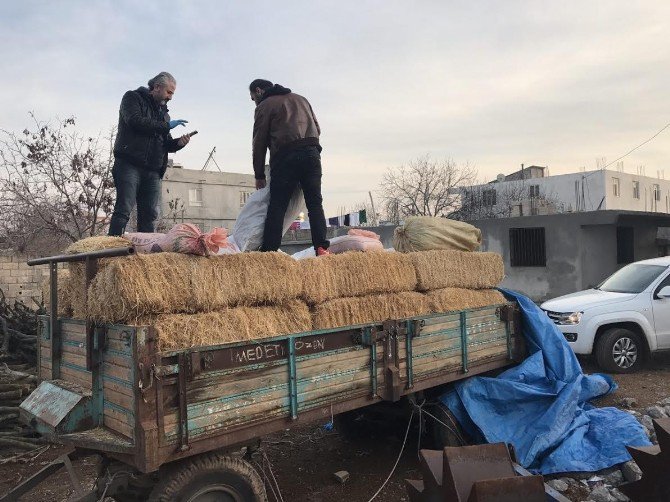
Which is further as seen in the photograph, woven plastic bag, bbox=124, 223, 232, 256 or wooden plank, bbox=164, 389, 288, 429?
woven plastic bag, bbox=124, 223, 232, 256

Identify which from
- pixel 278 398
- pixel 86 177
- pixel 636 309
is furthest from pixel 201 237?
pixel 86 177

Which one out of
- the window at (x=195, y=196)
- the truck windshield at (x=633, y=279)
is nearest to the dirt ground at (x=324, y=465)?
the truck windshield at (x=633, y=279)

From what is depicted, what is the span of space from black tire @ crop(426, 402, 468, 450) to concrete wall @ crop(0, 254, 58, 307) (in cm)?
929

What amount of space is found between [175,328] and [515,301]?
4.15 metres

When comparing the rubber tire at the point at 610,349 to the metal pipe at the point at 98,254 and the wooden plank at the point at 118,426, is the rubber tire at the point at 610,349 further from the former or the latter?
the metal pipe at the point at 98,254

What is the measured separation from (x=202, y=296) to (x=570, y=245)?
53.6 feet

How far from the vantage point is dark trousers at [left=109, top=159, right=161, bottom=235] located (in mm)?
5109

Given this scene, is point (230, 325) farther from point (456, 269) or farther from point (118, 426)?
point (456, 269)

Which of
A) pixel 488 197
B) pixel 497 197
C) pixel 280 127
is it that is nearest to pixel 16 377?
pixel 280 127

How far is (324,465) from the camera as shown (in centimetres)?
548

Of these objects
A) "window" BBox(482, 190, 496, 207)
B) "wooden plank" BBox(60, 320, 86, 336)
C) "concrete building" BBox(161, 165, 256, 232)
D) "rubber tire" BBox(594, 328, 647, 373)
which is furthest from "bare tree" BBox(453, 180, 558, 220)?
"wooden plank" BBox(60, 320, 86, 336)

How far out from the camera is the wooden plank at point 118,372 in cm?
305

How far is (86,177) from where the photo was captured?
11.1 m

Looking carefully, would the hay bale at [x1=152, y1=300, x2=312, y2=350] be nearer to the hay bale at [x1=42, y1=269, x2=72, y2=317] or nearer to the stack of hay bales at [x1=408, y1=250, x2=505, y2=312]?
the hay bale at [x1=42, y1=269, x2=72, y2=317]
